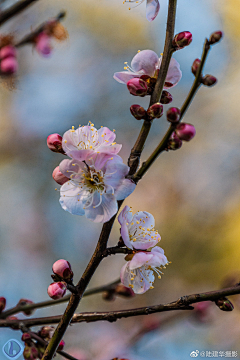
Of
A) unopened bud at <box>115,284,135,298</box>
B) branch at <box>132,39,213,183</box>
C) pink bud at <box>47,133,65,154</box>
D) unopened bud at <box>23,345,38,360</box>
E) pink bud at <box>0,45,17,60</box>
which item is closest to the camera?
branch at <box>132,39,213,183</box>

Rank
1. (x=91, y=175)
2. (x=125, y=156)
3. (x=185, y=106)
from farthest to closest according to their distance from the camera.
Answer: (x=125, y=156)
(x=91, y=175)
(x=185, y=106)

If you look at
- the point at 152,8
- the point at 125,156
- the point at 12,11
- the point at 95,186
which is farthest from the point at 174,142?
the point at 125,156

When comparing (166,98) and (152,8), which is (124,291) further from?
(152,8)

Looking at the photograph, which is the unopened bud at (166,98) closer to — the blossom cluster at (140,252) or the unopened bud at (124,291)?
the blossom cluster at (140,252)

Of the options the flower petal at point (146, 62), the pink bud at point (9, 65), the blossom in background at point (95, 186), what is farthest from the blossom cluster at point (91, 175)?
the pink bud at point (9, 65)

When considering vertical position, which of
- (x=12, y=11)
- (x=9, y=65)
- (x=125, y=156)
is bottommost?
(x=12, y=11)

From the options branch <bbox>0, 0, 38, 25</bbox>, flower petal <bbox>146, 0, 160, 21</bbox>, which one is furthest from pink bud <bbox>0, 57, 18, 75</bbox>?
flower petal <bbox>146, 0, 160, 21</bbox>

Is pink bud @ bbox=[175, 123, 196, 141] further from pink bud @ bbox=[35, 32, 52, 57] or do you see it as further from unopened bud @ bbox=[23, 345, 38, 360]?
pink bud @ bbox=[35, 32, 52, 57]
